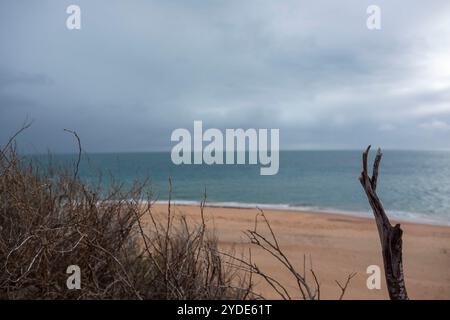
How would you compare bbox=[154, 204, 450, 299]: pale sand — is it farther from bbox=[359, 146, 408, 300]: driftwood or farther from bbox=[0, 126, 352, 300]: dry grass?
bbox=[359, 146, 408, 300]: driftwood

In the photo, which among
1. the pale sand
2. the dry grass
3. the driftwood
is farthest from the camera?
the pale sand

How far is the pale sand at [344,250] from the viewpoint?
35.5 feet

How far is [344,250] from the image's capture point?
1506cm

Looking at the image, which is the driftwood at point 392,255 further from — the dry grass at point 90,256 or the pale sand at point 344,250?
the pale sand at point 344,250

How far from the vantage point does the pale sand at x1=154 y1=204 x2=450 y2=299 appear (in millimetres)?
10812

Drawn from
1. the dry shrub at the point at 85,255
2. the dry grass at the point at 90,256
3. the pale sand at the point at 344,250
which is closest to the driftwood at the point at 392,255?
the dry grass at the point at 90,256

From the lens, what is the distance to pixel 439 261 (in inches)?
560

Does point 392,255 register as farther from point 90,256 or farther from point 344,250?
point 344,250

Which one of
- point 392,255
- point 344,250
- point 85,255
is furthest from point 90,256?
point 344,250

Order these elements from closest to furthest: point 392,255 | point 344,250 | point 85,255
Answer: point 392,255 < point 85,255 < point 344,250

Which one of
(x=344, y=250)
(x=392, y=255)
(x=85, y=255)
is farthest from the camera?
(x=344, y=250)

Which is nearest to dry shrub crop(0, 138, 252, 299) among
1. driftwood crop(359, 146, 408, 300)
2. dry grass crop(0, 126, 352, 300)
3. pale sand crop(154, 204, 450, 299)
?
dry grass crop(0, 126, 352, 300)

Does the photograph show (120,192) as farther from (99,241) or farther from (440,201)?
(440,201)
